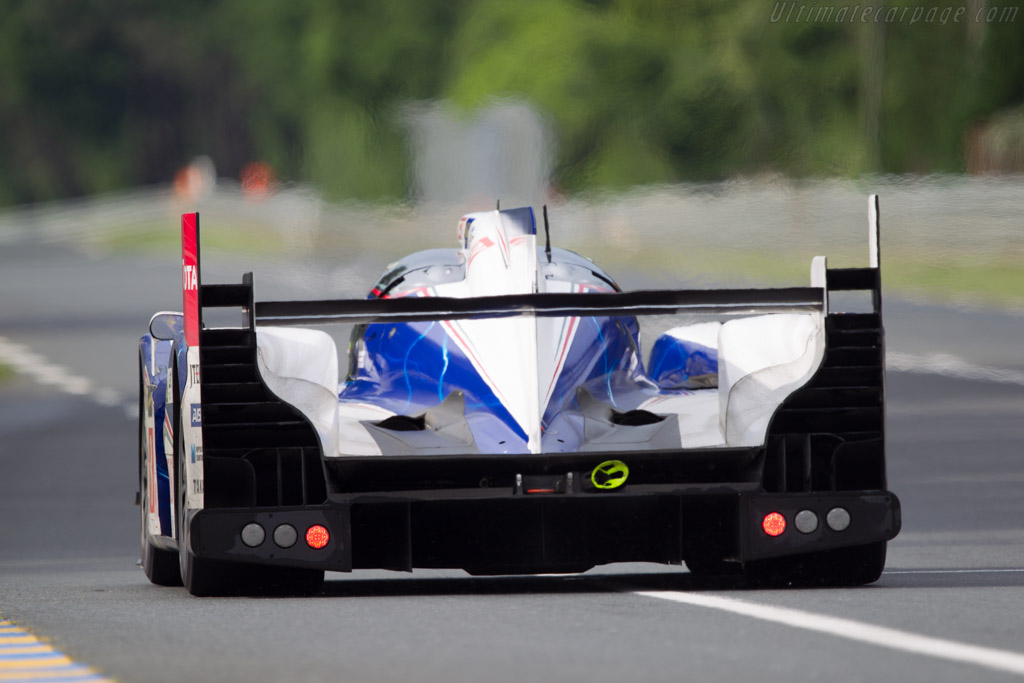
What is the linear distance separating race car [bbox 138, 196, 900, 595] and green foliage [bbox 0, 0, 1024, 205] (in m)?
9.40

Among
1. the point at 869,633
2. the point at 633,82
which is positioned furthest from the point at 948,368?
the point at 633,82

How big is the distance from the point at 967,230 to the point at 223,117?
5504cm

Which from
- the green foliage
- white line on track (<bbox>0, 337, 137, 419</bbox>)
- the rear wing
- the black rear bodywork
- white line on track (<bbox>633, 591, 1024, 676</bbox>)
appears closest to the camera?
white line on track (<bbox>633, 591, 1024, 676</bbox>)

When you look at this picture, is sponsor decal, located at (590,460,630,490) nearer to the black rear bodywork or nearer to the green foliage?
the black rear bodywork

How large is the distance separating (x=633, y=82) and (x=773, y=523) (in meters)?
40.7

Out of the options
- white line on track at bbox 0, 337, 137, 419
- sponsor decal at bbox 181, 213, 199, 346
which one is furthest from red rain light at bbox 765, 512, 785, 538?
white line on track at bbox 0, 337, 137, 419

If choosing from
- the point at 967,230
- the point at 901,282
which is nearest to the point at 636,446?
the point at 967,230

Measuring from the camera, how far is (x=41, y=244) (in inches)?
2088

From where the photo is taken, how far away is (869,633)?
6.82 m

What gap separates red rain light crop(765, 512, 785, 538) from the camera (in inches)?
331

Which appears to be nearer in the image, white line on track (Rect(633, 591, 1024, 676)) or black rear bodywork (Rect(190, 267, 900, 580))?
white line on track (Rect(633, 591, 1024, 676))

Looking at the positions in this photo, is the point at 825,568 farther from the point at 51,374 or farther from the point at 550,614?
the point at 51,374

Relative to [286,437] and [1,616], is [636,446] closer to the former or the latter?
[286,437]

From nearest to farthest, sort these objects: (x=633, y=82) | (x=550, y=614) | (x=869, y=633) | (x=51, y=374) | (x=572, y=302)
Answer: (x=869, y=633) → (x=550, y=614) → (x=572, y=302) → (x=51, y=374) → (x=633, y=82)
